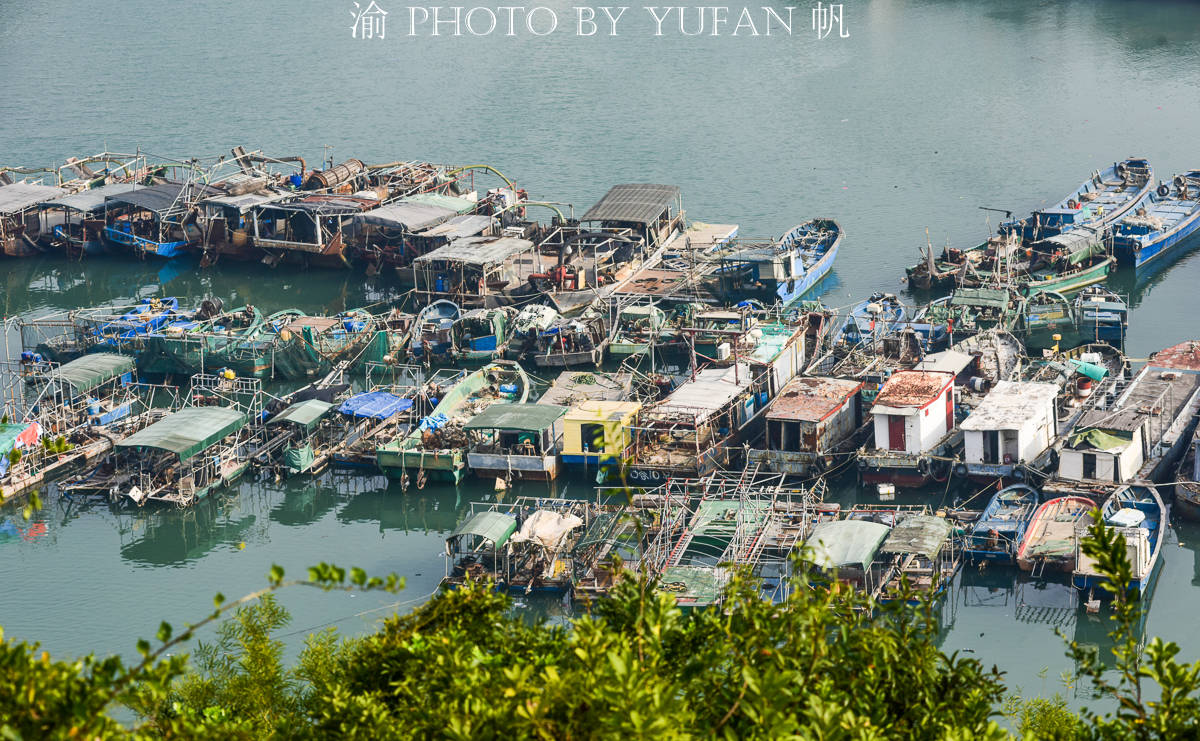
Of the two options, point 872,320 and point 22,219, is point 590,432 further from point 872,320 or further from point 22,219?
point 22,219

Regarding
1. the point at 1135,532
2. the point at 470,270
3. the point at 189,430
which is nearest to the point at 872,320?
the point at 470,270

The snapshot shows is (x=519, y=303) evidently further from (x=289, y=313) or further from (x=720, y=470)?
(x=720, y=470)

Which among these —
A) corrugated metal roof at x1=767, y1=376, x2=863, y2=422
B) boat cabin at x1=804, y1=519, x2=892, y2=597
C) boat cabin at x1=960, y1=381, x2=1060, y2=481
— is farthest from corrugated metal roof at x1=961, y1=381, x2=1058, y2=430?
A: boat cabin at x1=804, y1=519, x2=892, y2=597

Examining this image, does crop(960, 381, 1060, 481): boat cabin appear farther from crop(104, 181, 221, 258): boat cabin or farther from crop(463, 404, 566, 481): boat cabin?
crop(104, 181, 221, 258): boat cabin

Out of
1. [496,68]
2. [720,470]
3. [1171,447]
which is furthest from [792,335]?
[496,68]

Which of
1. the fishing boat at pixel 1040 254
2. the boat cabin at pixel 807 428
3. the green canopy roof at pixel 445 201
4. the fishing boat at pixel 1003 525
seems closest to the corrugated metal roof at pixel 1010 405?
the fishing boat at pixel 1003 525

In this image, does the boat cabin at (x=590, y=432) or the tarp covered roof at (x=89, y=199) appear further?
the tarp covered roof at (x=89, y=199)

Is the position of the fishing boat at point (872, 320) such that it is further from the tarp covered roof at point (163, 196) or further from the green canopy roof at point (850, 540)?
the tarp covered roof at point (163, 196)
